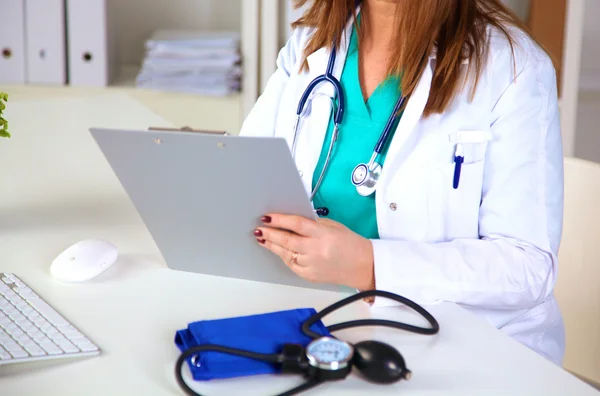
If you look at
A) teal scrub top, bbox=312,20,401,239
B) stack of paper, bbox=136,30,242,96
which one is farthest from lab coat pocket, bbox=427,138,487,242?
stack of paper, bbox=136,30,242,96

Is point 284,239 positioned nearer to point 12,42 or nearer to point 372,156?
point 372,156

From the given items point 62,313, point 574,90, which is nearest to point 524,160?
point 62,313

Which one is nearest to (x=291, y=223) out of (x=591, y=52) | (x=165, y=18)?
(x=165, y=18)

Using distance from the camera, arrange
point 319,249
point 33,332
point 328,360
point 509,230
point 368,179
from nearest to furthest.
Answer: point 328,360 → point 33,332 → point 319,249 → point 509,230 → point 368,179

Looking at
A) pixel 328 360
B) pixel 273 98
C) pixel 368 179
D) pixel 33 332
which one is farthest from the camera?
pixel 273 98

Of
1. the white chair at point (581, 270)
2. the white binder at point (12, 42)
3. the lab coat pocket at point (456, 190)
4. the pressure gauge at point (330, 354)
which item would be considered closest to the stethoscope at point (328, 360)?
the pressure gauge at point (330, 354)

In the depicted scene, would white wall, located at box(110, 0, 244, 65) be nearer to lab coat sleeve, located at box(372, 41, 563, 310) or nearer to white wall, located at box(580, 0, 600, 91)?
white wall, located at box(580, 0, 600, 91)

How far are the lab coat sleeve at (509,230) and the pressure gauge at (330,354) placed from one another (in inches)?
8.8

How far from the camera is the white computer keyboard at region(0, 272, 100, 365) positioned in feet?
2.83

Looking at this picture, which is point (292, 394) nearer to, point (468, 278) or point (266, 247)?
point (266, 247)

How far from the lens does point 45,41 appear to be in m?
2.57

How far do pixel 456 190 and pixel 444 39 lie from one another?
0.26m

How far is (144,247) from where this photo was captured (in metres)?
1.20

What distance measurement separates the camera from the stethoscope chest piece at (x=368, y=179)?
→ 4.23 ft
